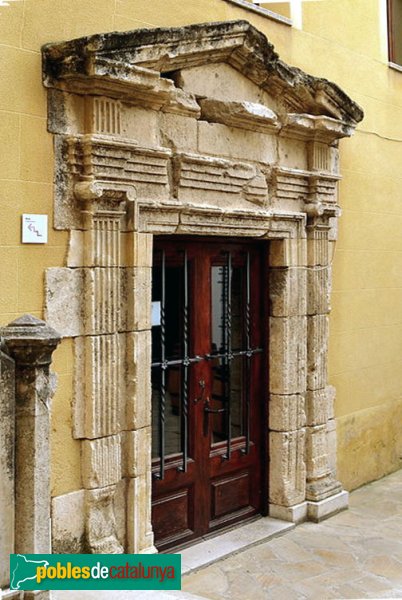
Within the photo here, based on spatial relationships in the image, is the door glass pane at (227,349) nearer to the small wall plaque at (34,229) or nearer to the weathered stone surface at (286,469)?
the weathered stone surface at (286,469)

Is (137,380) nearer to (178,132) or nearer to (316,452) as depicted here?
(178,132)

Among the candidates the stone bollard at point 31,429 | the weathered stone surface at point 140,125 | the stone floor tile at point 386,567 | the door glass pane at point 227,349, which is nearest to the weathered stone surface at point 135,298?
the weathered stone surface at point 140,125

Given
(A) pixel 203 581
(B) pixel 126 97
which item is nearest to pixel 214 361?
(A) pixel 203 581

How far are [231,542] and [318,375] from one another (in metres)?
1.51

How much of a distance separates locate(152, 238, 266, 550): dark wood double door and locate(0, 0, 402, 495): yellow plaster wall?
90cm

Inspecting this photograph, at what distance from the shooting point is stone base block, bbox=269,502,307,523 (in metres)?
6.03

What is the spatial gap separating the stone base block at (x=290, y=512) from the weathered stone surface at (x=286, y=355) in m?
0.89

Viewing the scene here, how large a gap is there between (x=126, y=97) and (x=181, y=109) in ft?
1.75

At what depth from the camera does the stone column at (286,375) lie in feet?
19.7

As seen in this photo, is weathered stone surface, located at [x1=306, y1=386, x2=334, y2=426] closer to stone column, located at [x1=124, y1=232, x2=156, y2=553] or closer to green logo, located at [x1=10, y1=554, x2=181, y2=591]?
stone column, located at [x1=124, y1=232, x2=156, y2=553]

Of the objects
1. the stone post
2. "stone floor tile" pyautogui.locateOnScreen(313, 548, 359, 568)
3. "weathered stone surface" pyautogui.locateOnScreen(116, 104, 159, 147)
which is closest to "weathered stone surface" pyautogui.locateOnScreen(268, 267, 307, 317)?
"weathered stone surface" pyautogui.locateOnScreen(116, 104, 159, 147)

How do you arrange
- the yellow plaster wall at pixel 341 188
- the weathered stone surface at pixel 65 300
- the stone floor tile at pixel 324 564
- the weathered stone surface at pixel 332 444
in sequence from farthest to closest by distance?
the weathered stone surface at pixel 332 444 < the stone floor tile at pixel 324 564 < the weathered stone surface at pixel 65 300 < the yellow plaster wall at pixel 341 188

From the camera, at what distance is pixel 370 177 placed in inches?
281

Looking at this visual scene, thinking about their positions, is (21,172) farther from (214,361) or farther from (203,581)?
(203,581)
